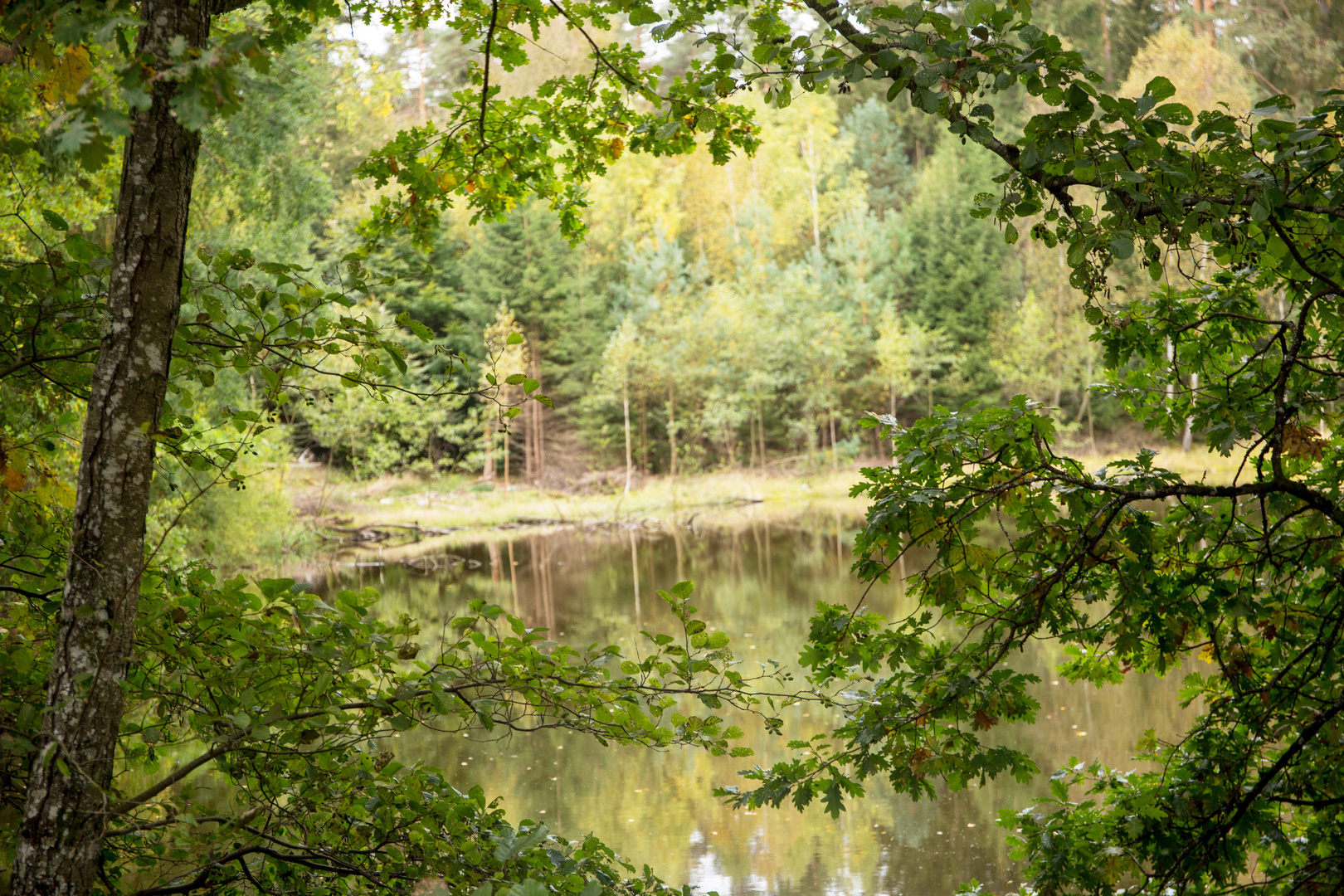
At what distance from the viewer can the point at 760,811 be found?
24.0 ft

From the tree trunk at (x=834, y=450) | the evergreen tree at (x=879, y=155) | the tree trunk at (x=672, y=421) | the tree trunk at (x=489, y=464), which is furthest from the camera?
the evergreen tree at (x=879, y=155)

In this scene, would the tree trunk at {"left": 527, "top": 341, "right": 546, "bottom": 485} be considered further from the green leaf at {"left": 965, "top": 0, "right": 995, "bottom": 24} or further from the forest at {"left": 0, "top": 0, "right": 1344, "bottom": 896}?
the green leaf at {"left": 965, "top": 0, "right": 995, "bottom": 24}

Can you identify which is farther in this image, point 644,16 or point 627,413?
point 627,413

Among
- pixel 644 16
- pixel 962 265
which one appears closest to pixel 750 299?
pixel 962 265

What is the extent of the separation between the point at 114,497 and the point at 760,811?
20.7 ft

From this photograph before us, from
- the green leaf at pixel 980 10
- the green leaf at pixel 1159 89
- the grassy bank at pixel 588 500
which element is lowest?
the grassy bank at pixel 588 500

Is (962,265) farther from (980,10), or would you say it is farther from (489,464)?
(980,10)

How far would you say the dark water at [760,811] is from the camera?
244 inches

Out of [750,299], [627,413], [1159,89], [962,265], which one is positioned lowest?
[627,413]

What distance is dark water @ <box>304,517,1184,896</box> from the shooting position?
20.3ft

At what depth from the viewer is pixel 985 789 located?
23.7 feet

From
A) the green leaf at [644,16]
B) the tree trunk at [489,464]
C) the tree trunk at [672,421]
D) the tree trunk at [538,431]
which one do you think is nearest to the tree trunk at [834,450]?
the tree trunk at [672,421]

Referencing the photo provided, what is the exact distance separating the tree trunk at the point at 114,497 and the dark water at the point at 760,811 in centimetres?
97

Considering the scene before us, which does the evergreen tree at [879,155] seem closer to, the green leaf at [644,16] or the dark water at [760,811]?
the dark water at [760,811]
